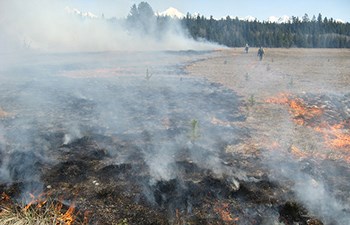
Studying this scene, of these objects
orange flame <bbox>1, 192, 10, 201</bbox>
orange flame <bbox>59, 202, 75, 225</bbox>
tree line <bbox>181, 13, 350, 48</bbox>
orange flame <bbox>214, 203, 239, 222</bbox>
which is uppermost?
tree line <bbox>181, 13, 350, 48</bbox>

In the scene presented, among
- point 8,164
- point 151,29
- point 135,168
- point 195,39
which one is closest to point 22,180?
point 8,164

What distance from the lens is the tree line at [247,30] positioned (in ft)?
215

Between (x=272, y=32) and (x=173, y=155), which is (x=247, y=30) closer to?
(x=272, y=32)

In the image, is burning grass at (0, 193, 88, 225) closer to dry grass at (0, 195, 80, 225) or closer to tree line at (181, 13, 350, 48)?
dry grass at (0, 195, 80, 225)

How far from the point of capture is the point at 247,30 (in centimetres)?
8588

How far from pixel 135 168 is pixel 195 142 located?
2.67 meters

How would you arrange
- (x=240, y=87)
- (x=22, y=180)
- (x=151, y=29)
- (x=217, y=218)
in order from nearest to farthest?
(x=217, y=218) → (x=22, y=180) → (x=240, y=87) → (x=151, y=29)

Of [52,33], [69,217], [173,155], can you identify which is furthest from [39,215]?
[52,33]

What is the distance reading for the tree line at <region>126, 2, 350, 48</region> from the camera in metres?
65.6

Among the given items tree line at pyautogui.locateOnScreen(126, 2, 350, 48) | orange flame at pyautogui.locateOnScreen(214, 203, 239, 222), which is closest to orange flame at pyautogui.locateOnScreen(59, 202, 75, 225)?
orange flame at pyautogui.locateOnScreen(214, 203, 239, 222)

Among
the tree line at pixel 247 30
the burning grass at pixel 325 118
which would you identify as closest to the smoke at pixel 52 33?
the tree line at pixel 247 30

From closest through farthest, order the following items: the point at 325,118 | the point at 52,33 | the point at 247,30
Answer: the point at 325,118, the point at 52,33, the point at 247,30

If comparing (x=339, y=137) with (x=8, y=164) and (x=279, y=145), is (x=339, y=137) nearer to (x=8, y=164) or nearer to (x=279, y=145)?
(x=279, y=145)

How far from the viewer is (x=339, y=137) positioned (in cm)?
1088
